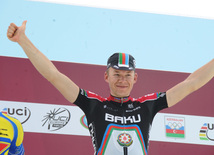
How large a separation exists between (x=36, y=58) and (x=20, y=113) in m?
1.72

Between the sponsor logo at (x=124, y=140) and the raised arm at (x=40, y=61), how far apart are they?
33cm

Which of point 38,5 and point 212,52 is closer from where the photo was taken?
point 38,5

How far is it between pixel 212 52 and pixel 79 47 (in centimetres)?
141

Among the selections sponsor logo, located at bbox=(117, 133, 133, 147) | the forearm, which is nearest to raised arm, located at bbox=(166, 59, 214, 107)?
sponsor logo, located at bbox=(117, 133, 133, 147)

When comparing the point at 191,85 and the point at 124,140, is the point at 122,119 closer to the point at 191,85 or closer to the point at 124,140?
the point at 124,140

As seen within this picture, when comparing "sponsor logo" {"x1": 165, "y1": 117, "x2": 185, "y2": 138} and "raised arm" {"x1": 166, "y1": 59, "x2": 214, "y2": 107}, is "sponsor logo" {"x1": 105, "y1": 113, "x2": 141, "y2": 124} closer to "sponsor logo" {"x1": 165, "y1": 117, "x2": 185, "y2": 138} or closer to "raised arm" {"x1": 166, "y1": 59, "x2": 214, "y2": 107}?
"raised arm" {"x1": 166, "y1": 59, "x2": 214, "y2": 107}

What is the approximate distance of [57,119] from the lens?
3707mm

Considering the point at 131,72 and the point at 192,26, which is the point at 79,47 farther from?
the point at 131,72

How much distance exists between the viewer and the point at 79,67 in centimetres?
390

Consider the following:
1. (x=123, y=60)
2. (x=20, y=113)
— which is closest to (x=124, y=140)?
(x=123, y=60)

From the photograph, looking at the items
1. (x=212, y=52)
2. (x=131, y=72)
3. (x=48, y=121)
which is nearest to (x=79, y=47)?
(x=48, y=121)

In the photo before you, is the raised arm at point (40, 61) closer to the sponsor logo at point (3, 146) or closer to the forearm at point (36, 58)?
the forearm at point (36, 58)

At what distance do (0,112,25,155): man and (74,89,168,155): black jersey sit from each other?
2.23 feet

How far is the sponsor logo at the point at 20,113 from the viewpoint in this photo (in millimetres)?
3643
